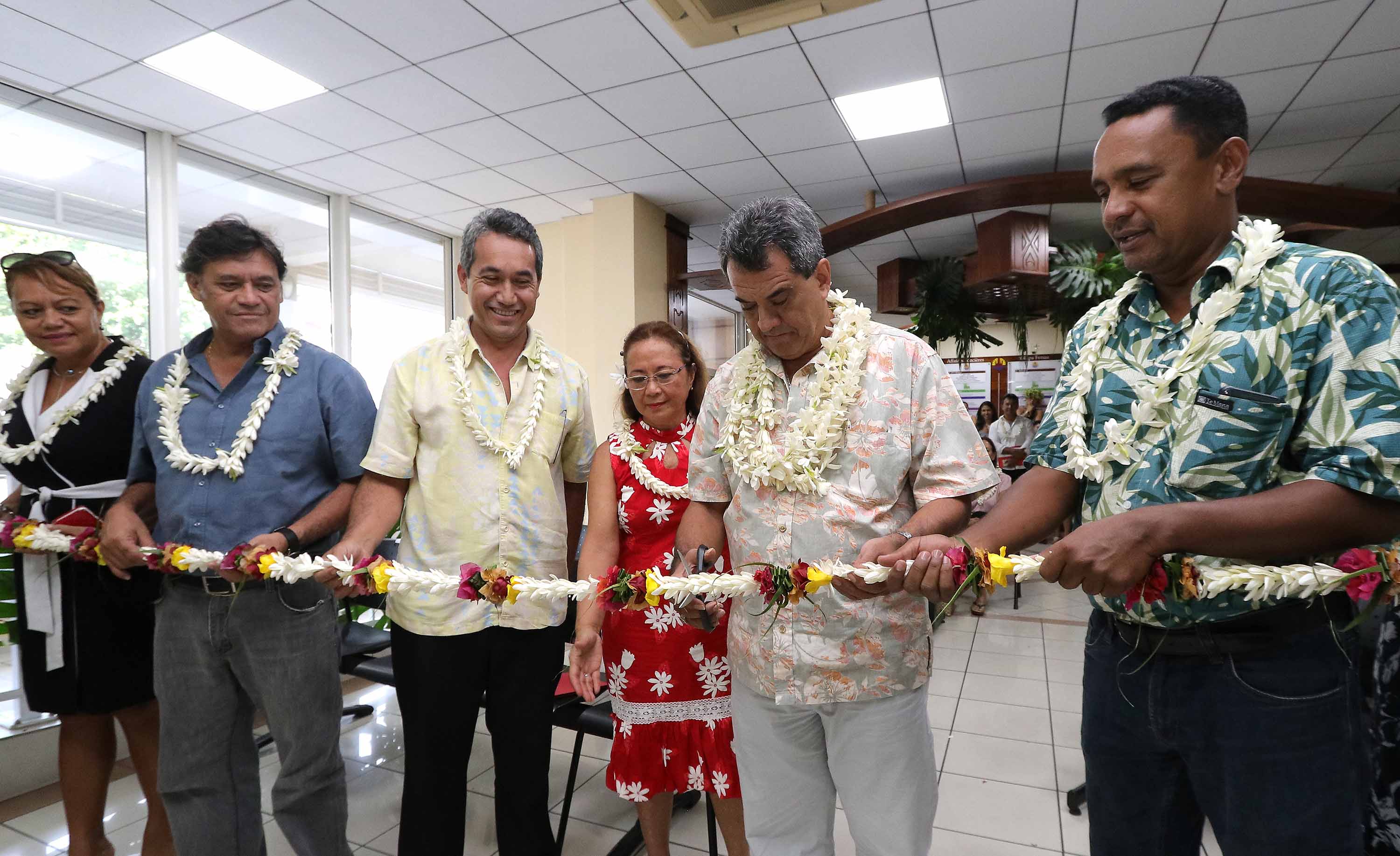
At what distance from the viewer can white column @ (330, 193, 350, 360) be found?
6113 mm

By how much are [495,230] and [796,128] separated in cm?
354

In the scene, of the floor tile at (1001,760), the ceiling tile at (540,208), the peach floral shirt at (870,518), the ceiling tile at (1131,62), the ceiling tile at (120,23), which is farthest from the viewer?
the ceiling tile at (540,208)

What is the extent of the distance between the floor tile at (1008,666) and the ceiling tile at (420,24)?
4536mm

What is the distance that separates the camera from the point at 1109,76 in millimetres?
4148

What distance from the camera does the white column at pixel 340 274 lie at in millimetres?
6113

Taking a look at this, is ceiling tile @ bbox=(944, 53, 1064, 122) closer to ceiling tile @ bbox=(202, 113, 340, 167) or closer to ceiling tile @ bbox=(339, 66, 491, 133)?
ceiling tile @ bbox=(339, 66, 491, 133)

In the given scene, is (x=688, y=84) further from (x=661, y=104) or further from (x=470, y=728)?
(x=470, y=728)

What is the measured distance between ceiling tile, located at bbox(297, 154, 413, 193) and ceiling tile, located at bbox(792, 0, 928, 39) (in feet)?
11.3

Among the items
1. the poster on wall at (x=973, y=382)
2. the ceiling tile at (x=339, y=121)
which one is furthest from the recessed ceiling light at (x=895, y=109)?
the poster on wall at (x=973, y=382)

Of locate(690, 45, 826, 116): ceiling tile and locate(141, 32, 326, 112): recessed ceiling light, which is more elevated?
locate(141, 32, 326, 112): recessed ceiling light

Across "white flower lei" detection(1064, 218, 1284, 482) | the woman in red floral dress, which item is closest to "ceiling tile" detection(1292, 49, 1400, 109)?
"white flower lei" detection(1064, 218, 1284, 482)

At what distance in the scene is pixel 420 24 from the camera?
355cm

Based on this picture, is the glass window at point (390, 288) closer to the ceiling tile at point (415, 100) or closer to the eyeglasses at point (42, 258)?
the ceiling tile at point (415, 100)

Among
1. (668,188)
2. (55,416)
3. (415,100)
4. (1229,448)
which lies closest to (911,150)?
(668,188)
